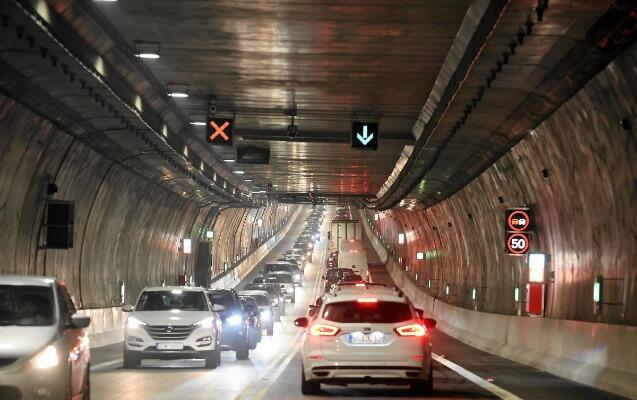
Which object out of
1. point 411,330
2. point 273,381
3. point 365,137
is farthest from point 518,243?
point 411,330

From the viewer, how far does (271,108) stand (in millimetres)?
33719

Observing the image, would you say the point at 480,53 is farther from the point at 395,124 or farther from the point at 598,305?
the point at 395,124

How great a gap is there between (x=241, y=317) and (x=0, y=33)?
12.9 metres

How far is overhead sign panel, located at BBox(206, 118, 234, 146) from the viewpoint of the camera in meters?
32.4

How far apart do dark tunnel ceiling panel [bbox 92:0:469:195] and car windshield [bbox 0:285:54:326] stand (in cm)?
602

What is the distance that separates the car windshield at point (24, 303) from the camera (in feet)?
53.4

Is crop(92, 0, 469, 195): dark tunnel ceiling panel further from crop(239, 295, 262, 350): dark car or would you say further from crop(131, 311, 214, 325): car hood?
crop(239, 295, 262, 350): dark car

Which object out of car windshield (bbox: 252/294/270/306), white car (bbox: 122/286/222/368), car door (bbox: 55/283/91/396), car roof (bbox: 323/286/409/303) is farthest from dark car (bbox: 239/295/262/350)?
car door (bbox: 55/283/91/396)

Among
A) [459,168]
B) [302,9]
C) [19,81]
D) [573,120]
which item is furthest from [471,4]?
[459,168]

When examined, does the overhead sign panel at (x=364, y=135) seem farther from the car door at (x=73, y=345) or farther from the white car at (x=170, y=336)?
the car door at (x=73, y=345)

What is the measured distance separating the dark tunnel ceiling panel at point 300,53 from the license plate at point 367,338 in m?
5.09

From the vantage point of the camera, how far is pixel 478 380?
24469 mm

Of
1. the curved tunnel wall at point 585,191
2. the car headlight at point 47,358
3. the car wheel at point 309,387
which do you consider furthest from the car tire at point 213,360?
the car headlight at point 47,358

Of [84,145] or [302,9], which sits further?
[84,145]
